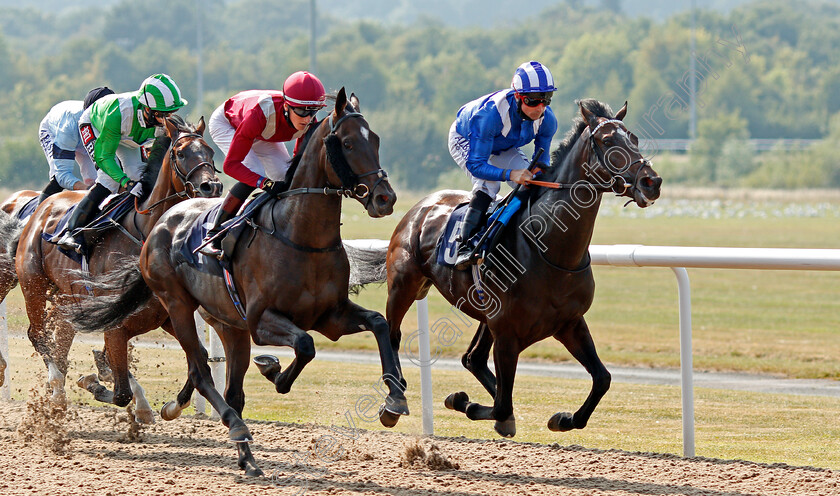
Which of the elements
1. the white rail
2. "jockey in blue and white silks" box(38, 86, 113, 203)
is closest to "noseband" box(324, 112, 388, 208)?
the white rail

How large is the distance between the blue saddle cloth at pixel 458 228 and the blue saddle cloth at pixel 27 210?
3626mm

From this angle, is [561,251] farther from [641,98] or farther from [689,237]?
[641,98]

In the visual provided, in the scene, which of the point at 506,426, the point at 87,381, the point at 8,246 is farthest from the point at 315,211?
the point at 8,246

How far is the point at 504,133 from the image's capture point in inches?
219

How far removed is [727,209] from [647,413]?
122 ft

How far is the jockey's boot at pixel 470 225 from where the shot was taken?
5500 millimetres

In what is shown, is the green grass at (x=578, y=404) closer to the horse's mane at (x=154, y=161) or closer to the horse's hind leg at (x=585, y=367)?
the horse's hind leg at (x=585, y=367)

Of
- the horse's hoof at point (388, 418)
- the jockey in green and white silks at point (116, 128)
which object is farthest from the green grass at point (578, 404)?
the horse's hoof at point (388, 418)

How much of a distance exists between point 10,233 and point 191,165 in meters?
2.19

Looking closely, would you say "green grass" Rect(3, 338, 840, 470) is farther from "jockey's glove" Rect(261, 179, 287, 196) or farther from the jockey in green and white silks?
Answer: "jockey's glove" Rect(261, 179, 287, 196)

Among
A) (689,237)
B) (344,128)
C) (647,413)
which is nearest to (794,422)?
(647,413)

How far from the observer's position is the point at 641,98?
5572cm

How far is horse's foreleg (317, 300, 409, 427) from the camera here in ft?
15.9

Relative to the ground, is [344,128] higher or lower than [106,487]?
higher
